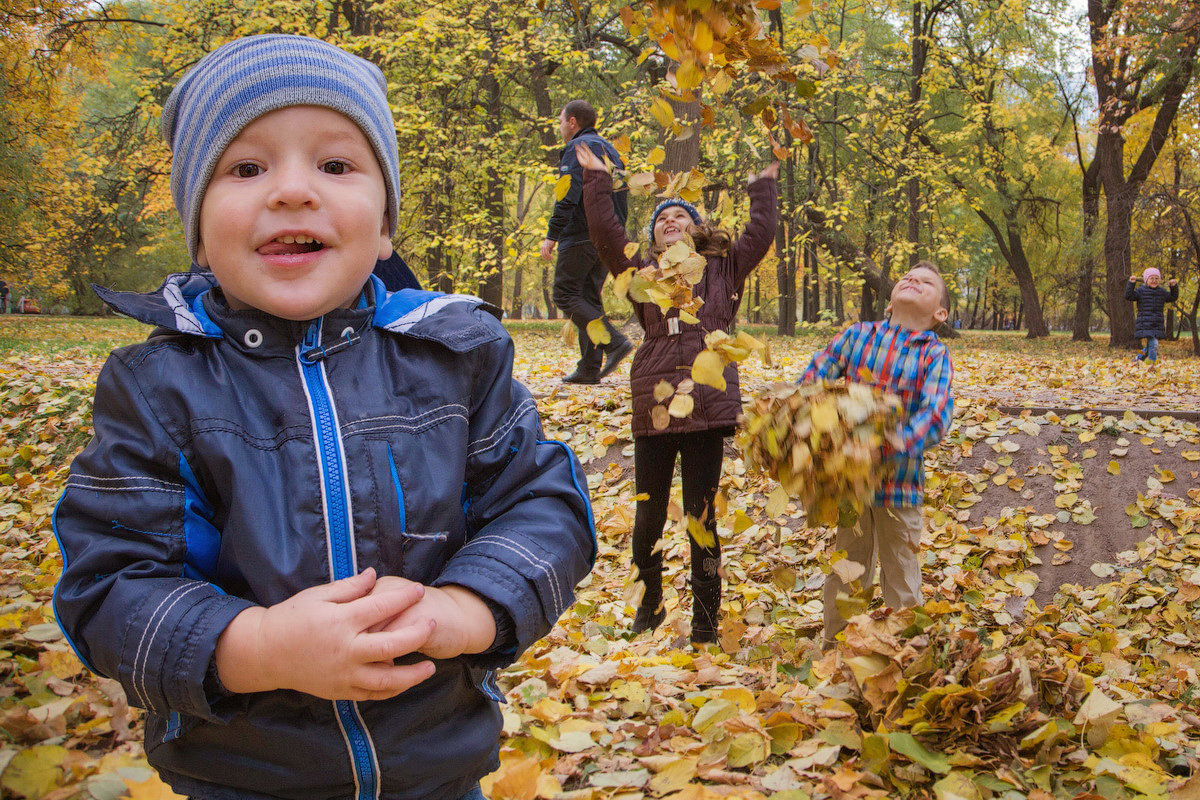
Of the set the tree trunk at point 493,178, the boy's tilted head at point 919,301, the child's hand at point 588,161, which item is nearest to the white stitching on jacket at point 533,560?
the child's hand at point 588,161

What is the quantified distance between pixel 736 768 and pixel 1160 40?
15.8 metres

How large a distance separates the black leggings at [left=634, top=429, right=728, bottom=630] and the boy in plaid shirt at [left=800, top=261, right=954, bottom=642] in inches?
21.2

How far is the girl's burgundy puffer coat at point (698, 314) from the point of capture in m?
3.52

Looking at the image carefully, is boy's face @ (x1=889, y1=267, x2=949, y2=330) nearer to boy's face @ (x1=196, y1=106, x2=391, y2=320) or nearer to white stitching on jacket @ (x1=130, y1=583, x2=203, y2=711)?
boy's face @ (x1=196, y1=106, x2=391, y2=320)

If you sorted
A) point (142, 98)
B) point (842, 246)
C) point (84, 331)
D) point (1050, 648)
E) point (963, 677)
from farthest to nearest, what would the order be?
point (84, 331) < point (842, 246) < point (142, 98) < point (1050, 648) < point (963, 677)

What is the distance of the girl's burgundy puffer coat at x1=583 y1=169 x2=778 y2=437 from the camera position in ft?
11.5

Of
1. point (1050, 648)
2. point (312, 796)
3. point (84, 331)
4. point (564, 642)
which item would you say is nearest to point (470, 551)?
point (312, 796)

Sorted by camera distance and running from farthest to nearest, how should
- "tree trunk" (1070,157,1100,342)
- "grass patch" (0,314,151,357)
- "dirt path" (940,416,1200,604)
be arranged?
"tree trunk" (1070,157,1100,342), "grass patch" (0,314,151,357), "dirt path" (940,416,1200,604)

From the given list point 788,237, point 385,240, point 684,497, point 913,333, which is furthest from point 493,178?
point 385,240

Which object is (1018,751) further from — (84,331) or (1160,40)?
(84,331)

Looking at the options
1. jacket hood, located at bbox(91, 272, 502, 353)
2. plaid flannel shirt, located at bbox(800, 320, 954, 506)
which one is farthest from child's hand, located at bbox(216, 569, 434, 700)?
plaid flannel shirt, located at bbox(800, 320, 954, 506)

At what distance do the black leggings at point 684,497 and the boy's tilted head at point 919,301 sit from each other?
97 cm

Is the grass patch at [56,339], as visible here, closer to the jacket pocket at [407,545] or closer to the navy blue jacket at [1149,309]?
the jacket pocket at [407,545]

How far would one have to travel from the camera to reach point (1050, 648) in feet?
12.3
